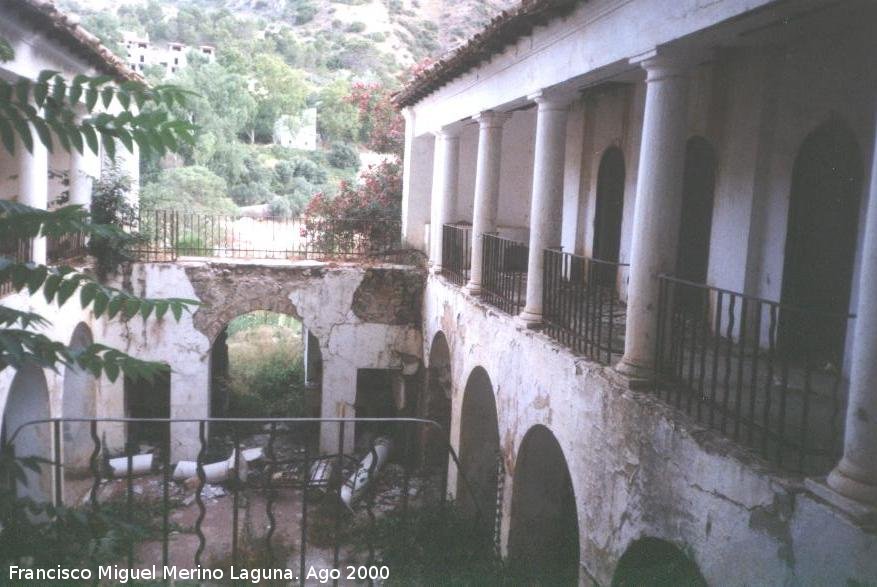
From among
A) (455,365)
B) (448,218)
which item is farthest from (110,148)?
(448,218)

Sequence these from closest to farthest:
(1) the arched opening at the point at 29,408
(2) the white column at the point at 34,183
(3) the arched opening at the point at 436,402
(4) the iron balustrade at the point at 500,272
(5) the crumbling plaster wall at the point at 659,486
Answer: (5) the crumbling plaster wall at the point at 659,486 < (4) the iron balustrade at the point at 500,272 < (2) the white column at the point at 34,183 < (1) the arched opening at the point at 29,408 < (3) the arched opening at the point at 436,402

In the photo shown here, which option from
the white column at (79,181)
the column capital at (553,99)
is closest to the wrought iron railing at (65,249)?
the white column at (79,181)

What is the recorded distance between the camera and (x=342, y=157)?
51406 millimetres

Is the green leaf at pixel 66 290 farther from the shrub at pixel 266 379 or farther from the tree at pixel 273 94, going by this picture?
the tree at pixel 273 94

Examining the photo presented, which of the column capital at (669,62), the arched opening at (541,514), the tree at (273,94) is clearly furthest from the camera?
the tree at (273,94)

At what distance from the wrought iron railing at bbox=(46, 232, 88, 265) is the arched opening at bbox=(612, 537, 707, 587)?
36.5ft

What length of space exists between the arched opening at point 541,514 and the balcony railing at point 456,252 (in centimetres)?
421

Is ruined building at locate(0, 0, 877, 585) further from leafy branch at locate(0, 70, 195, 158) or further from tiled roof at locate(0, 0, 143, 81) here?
tiled roof at locate(0, 0, 143, 81)

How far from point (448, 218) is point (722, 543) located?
10.7 meters

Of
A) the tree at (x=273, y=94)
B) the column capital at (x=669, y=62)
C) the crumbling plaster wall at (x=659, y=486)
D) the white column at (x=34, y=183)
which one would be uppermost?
the tree at (x=273, y=94)

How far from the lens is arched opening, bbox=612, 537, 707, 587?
5.57 metres

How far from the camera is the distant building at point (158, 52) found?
59.1m

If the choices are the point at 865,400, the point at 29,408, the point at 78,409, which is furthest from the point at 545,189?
the point at 78,409

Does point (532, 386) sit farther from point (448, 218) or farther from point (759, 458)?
point (448, 218)
